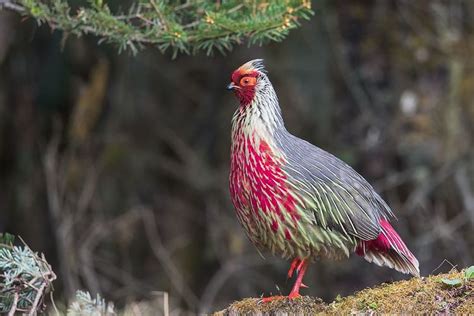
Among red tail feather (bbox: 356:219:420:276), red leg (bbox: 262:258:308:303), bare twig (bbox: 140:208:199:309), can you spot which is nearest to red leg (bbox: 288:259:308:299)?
red leg (bbox: 262:258:308:303)

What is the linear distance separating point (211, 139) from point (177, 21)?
4184 millimetres

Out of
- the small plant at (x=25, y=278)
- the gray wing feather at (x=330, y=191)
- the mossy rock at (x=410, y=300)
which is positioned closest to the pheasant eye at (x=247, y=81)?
the gray wing feather at (x=330, y=191)

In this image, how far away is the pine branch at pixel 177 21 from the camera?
4.23 meters

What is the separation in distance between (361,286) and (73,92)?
323 cm

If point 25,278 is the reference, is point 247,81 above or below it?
above

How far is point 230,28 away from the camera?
424cm

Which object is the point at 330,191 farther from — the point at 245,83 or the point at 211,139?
the point at 211,139

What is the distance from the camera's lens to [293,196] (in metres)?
4.26

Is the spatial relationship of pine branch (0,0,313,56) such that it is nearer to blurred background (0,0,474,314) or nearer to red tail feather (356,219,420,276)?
red tail feather (356,219,420,276)

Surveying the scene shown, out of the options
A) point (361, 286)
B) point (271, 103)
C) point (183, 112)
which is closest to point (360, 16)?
point (183, 112)

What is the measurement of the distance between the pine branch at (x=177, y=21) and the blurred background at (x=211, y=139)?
3.55m

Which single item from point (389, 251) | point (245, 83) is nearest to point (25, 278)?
point (245, 83)

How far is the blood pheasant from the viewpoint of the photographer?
14.0 feet

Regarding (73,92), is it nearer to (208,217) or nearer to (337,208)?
(208,217)
